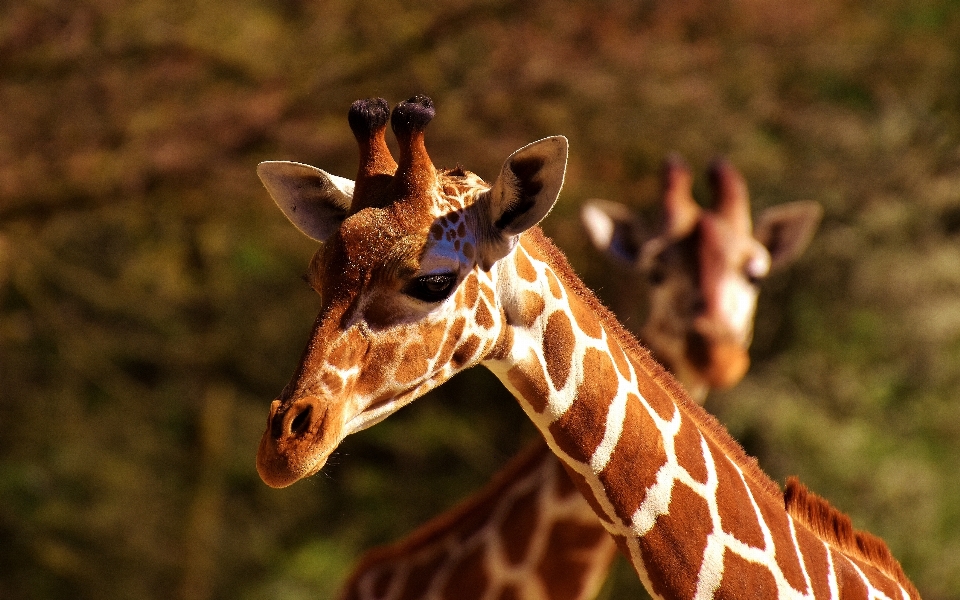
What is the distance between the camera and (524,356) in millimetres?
2643

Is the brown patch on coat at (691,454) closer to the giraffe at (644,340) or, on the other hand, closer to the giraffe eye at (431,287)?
the giraffe eye at (431,287)

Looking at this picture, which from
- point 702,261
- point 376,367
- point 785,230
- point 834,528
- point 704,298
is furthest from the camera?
point 785,230

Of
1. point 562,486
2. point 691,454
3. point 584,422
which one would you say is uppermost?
point 584,422

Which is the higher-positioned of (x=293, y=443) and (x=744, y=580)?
(x=293, y=443)

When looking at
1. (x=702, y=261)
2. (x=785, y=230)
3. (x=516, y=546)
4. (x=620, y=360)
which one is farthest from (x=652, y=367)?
(x=785, y=230)

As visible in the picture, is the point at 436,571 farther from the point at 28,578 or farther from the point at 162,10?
the point at 28,578

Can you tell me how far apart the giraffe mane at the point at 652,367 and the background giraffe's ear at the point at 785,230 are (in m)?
3.25

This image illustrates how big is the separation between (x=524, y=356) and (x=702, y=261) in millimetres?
2961

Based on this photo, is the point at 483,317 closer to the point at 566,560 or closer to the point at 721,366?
the point at 566,560

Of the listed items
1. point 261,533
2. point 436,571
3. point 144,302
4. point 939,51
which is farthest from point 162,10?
point 939,51

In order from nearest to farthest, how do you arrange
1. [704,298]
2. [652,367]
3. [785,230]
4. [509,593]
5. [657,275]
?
[652,367] < [509,593] < [704,298] < [657,275] < [785,230]

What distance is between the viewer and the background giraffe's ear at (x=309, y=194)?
2896 mm

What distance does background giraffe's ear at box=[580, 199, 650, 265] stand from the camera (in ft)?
19.4

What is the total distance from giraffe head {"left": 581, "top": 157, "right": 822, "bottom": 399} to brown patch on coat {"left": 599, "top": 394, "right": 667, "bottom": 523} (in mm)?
2476
